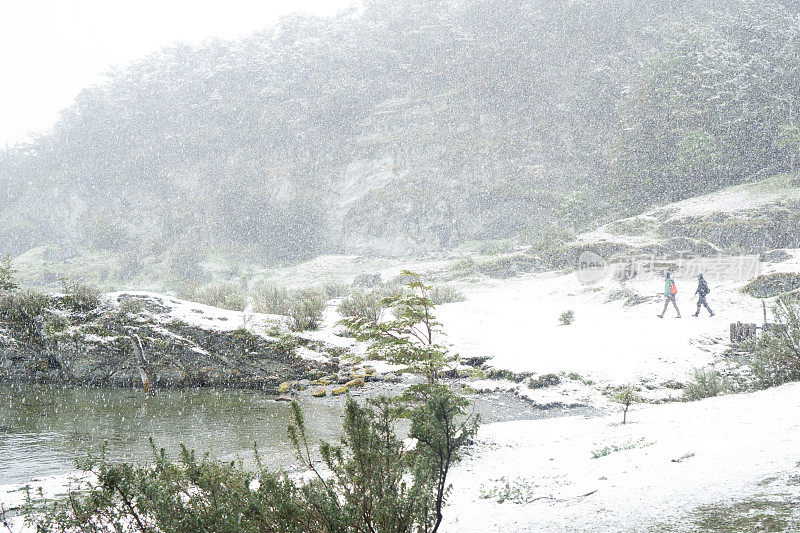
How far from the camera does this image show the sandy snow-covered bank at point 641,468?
289cm

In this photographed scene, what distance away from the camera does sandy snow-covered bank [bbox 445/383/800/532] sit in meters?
2.89

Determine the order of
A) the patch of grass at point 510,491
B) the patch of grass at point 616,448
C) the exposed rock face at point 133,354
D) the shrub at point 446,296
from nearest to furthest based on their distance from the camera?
the patch of grass at point 510,491 < the patch of grass at point 616,448 < the exposed rock face at point 133,354 < the shrub at point 446,296

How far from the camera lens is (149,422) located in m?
8.91

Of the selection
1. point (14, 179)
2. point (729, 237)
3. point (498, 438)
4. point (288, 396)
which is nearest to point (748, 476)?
point (498, 438)

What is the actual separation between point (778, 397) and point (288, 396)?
8799mm

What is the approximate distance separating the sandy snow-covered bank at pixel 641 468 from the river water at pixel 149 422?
2502 mm

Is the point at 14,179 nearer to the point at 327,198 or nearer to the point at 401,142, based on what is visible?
the point at 327,198

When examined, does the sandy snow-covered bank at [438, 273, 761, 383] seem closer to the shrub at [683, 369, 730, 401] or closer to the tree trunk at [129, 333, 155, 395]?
the shrub at [683, 369, 730, 401]

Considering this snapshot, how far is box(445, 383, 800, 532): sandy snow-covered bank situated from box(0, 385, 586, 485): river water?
250cm

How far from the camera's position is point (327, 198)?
140ft

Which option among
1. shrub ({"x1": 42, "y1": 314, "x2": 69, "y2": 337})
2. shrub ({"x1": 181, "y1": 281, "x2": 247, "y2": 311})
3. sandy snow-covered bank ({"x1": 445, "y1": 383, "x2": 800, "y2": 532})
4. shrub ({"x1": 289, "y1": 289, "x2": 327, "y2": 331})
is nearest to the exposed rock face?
shrub ({"x1": 42, "y1": 314, "x2": 69, "y2": 337})

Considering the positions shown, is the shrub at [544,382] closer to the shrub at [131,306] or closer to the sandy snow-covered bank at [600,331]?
the sandy snow-covered bank at [600,331]

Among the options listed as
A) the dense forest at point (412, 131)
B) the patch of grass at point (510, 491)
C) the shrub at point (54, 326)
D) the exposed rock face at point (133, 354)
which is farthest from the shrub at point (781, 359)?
the dense forest at point (412, 131)

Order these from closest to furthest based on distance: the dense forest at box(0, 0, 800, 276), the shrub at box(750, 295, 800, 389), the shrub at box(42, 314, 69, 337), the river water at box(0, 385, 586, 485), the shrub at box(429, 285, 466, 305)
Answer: the shrub at box(750, 295, 800, 389), the river water at box(0, 385, 586, 485), the shrub at box(42, 314, 69, 337), the shrub at box(429, 285, 466, 305), the dense forest at box(0, 0, 800, 276)
